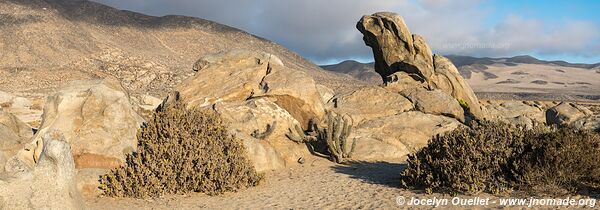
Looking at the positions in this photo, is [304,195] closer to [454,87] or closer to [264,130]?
[264,130]

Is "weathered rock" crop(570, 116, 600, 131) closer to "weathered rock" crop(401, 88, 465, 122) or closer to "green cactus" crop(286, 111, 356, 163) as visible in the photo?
"weathered rock" crop(401, 88, 465, 122)

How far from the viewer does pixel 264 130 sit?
14.0 metres

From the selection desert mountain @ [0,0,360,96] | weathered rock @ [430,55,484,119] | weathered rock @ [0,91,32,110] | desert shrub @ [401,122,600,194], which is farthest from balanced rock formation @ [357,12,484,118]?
desert mountain @ [0,0,360,96]

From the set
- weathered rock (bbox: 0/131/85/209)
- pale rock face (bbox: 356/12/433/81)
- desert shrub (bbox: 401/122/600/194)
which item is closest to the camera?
weathered rock (bbox: 0/131/85/209)

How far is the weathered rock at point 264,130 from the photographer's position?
12.4 m

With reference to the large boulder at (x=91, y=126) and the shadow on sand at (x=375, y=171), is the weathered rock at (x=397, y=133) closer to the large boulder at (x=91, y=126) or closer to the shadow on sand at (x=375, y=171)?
the shadow on sand at (x=375, y=171)

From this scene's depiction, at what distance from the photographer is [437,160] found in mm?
9656

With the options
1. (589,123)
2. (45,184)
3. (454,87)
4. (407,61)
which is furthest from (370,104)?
(45,184)

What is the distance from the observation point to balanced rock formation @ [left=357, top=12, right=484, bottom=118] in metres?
20.6

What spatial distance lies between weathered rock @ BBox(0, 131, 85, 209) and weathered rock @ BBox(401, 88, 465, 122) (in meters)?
13.6

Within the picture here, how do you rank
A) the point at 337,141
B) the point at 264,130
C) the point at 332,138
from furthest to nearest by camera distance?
the point at 332,138, the point at 264,130, the point at 337,141

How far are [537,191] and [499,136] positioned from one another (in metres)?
1.39

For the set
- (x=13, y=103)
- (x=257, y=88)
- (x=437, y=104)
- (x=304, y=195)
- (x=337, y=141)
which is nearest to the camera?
(x=304, y=195)

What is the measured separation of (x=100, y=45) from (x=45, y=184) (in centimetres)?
7249
